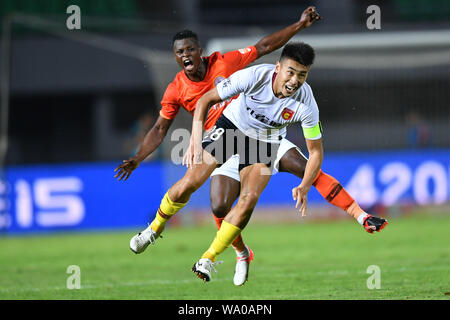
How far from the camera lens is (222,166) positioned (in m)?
8.06

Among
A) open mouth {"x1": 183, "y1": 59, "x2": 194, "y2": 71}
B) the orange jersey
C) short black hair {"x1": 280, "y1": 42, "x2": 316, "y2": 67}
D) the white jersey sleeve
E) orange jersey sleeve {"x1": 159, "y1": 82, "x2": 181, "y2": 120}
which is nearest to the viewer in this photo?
short black hair {"x1": 280, "y1": 42, "x2": 316, "y2": 67}

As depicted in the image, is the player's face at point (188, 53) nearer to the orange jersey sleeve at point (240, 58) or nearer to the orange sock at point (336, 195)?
the orange jersey sleeve at point (240, 58)

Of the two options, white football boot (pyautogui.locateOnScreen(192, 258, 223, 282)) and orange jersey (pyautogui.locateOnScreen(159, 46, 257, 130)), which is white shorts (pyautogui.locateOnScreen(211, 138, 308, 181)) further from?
white football boot (pyautogui.locateOnScreen(192, 258, 223, 282))

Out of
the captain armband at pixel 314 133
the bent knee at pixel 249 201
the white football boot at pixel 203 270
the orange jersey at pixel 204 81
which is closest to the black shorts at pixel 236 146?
the orange jersey at pixel 204 81

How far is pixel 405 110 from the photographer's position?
18375 mm

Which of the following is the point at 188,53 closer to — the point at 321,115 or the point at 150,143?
the point at 150,143

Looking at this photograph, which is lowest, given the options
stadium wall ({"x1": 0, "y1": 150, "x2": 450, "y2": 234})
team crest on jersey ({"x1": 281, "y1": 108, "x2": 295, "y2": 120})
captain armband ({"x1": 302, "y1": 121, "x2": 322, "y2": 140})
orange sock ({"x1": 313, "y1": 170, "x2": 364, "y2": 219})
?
stadium wall ({"x1": 0, "y1": 150, "x2": 450, "y2": 234})

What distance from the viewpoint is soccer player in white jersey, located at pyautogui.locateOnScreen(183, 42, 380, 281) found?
6.92 m

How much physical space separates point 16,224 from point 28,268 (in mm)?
5848

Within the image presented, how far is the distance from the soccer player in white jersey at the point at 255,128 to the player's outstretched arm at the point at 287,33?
50 centimetres

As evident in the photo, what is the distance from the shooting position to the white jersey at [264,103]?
705cm

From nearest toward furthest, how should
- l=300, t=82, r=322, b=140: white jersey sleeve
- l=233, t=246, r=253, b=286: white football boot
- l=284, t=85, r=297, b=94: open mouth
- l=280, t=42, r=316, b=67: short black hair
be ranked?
l=280, t=42, r=316, b=67: short black hair, l=284, t=85, r=297, b=94: open mouth, l=300, t=82, r=322, b=140: white jersey sleeve, l=233, t=246, r=253, b=286: white football boot

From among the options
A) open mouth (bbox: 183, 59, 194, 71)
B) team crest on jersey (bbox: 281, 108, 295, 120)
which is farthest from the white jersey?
open mouth (bbox: 183, 59, 194, 71)

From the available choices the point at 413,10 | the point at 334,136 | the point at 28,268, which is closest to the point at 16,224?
the point at 28,268
